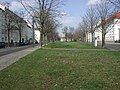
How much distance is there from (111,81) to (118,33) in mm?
108657

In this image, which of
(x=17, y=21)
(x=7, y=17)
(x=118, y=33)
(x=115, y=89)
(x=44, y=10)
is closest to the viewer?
(x=115, y=89)

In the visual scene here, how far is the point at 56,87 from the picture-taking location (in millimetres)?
7891

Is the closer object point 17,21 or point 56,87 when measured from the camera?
point 56,87

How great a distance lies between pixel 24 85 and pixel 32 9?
3388cm

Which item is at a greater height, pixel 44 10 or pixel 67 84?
pixel 44 10

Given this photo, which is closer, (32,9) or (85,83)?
(85,83)

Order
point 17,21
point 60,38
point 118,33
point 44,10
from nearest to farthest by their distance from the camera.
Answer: point 44,10
point 17,21
point 118,33
point 60,38

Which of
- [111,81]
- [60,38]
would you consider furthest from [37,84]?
Answer: [60,38]

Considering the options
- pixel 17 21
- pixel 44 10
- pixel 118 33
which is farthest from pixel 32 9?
pixel 118 33

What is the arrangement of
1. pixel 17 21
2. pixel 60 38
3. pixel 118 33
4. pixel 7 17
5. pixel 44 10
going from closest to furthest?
pixel 44 10
pixel 7 17
pixel 17 21
pixel 118 33
pixel 60 38

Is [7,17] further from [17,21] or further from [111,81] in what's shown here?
[111,81]

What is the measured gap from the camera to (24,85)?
8.32m

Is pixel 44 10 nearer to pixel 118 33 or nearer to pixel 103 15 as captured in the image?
pixel 103 15

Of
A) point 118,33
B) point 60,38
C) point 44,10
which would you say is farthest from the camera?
point 60,38
